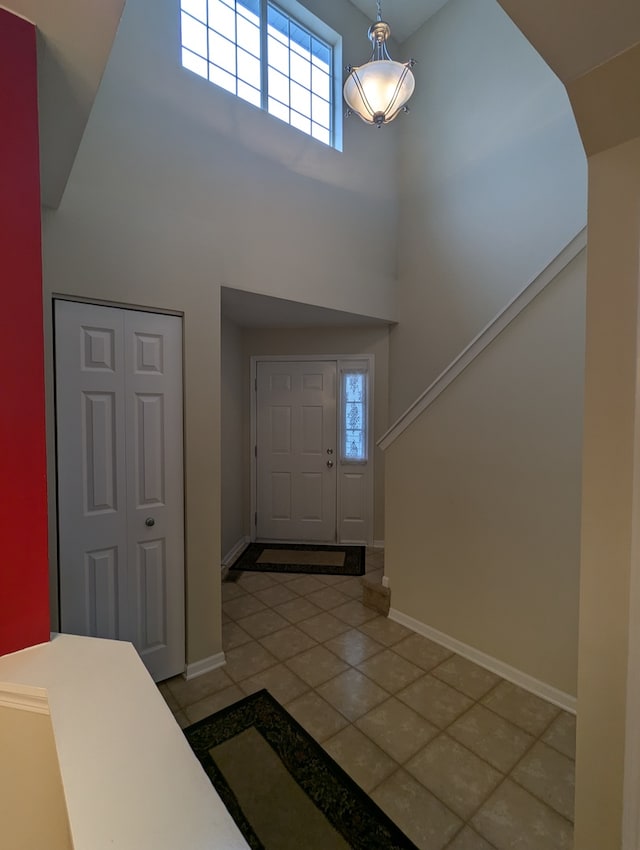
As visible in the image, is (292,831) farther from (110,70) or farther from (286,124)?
(286,124)

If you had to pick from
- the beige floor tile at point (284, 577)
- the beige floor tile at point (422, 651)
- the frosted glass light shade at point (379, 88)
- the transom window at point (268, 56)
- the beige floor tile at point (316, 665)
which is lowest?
the beige floor tile at point (422, 651)

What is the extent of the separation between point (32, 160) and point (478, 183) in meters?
3.37

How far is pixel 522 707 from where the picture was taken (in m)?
1.98

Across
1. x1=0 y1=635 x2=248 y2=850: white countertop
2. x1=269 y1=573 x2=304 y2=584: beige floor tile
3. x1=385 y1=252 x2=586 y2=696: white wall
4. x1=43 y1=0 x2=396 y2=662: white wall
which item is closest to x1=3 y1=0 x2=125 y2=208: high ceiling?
x1=43 y1=0 x2=396 y2=662: white wall

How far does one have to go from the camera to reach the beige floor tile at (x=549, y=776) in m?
1.50

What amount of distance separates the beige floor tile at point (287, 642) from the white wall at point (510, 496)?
2.52ft

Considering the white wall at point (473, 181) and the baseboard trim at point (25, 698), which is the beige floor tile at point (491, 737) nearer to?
the baseboard trim at point (25, 698)

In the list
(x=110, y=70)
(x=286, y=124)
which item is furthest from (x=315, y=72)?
(x=110, y=70)

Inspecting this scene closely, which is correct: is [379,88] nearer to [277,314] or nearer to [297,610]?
[277,314]

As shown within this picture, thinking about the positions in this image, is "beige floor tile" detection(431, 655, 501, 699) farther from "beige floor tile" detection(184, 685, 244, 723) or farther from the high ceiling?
the high ceiling

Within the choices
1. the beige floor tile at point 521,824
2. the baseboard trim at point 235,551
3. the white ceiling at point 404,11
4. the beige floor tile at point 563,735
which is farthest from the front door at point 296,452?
the white ceiling at point 404,11

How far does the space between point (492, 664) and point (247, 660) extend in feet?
4.74

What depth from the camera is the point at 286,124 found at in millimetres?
2779

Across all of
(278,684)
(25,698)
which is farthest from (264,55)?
(278,684)
